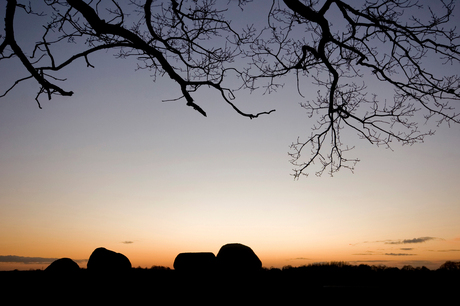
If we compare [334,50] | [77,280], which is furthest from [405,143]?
[77,280]

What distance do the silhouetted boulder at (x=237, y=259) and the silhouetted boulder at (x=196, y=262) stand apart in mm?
236

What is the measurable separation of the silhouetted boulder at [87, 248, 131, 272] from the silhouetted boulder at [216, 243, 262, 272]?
3.45 meters

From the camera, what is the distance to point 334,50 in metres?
8.55

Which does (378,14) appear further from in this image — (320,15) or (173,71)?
(173,71)

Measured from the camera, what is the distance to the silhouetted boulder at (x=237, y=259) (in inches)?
369

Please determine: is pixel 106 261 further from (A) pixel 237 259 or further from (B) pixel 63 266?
(A) pixel 237 259

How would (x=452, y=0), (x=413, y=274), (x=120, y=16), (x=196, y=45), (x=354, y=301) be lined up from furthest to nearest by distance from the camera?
(x=196, y=45), (x=120, y=16), (x=452, y=0), (x=413, y=274), (x=354, y=301)

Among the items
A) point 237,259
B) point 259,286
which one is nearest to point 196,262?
point 237,259

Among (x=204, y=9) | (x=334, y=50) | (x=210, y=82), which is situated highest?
(x=204, y=9)

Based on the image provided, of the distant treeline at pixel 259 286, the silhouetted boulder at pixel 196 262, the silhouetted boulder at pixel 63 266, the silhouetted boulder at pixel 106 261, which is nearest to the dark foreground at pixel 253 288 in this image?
the distant treeline at pixel 259 286

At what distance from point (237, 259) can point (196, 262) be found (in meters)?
1.15

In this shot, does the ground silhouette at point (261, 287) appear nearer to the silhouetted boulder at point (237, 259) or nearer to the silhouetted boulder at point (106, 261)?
the silhouetted boulder at point (237, 259)

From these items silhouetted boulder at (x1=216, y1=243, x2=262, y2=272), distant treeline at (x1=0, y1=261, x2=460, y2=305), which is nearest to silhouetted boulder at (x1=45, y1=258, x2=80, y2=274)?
distant treeline at (x1=0, y1=261, x2=460, y2=305)

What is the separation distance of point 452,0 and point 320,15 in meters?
2.69
